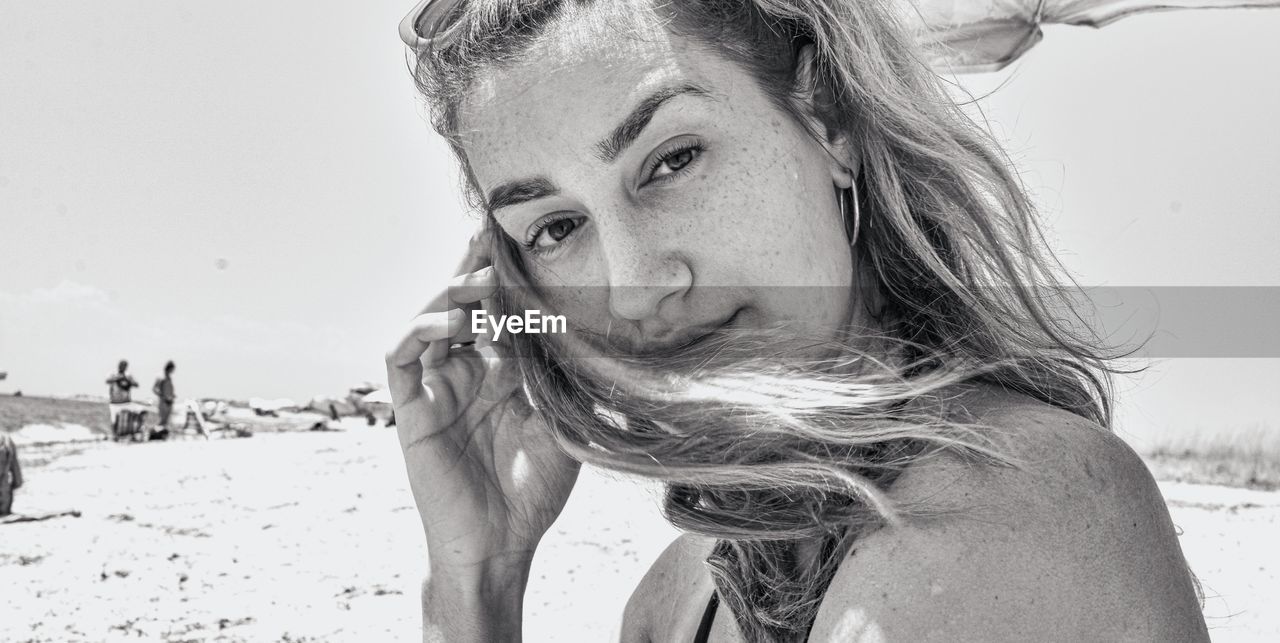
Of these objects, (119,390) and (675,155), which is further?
(119,390)

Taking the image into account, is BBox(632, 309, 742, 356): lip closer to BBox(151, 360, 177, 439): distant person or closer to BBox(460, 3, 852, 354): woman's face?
BBox(460, 3, 852, 354): woman's face

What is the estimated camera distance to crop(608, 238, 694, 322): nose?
1.37 meters

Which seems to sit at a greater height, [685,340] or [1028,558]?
[685,340]

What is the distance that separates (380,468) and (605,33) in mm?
7466

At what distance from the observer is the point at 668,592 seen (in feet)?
6.57

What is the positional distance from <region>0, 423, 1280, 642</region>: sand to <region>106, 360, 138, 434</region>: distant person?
9.26 m

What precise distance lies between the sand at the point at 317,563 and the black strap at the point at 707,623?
0.32 m

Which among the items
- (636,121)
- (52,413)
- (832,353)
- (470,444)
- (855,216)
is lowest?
(470,444)

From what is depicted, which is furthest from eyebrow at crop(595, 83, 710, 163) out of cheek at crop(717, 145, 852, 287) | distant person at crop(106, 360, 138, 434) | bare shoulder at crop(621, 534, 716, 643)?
distant person at crop(106, 360, 138, 434)

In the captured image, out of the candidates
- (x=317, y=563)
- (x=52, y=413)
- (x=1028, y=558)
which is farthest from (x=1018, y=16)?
(x=52, y=413)

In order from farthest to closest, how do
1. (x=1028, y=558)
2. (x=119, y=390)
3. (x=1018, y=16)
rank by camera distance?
1. (x=119, y=390)
2. (x=1018, y=16)
3. (x=1028, y=558)

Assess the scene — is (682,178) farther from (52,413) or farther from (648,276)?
(52,413)

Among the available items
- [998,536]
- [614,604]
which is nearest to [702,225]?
[998,536]

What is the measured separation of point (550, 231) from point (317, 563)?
379 centimetres
